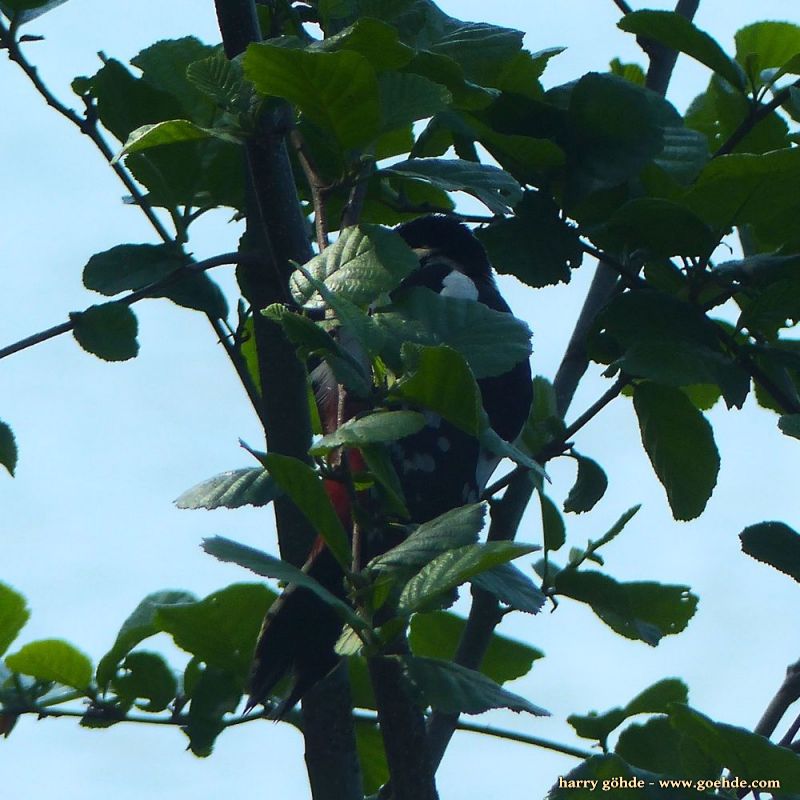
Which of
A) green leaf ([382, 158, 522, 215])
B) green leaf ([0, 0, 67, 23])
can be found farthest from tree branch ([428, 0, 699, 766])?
green leaf ([0, 0, 67, 23])

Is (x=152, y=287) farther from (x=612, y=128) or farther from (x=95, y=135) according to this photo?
(x=612, y=128)

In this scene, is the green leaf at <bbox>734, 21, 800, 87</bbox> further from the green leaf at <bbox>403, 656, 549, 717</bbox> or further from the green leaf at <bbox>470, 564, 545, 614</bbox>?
the green leaf at <bbox>403, 656, 549, 717</bbox>

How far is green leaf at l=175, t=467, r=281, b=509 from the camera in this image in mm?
1099

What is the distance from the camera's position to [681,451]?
150 centimetres

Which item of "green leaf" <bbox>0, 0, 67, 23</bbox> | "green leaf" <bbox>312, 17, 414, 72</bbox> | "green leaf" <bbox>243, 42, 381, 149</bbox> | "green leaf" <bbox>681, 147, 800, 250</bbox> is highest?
"green leaf" <bbox>0, 0, 67, 23</bbox>

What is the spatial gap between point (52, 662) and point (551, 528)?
0.62 m

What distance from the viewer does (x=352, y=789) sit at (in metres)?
1.54

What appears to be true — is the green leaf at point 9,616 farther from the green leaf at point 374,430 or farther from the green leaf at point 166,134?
the green leaf at point 374,430

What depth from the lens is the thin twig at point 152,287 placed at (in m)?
1.36

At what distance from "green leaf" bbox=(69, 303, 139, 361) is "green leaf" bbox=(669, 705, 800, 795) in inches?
29.1

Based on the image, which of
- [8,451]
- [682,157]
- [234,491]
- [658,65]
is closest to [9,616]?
[8,451]

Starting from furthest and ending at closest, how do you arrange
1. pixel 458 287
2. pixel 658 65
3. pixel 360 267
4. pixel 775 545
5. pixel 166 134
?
1. pixel 458 287
2. pixel 658 65
3. pixel 775 545
4. pixel 166 134
5. pixel 360 267

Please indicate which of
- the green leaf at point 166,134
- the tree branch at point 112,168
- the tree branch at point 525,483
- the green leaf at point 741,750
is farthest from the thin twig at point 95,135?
the green leaf at point 741,750

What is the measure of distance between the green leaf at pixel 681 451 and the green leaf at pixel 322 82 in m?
0.56
